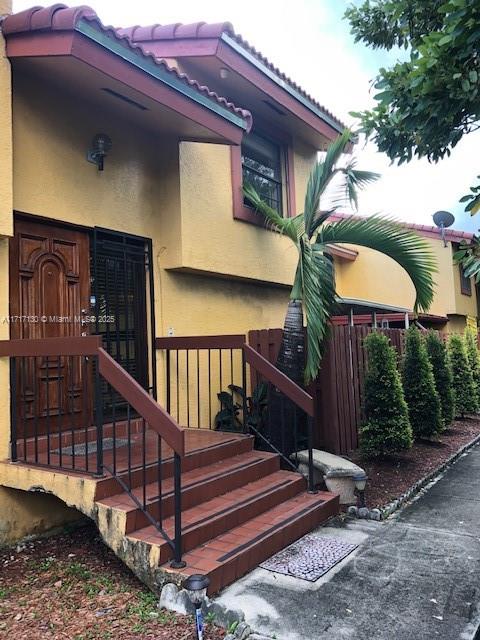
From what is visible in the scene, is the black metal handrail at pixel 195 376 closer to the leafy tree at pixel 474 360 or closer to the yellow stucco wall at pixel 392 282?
the leafy tree at pixel 474 360

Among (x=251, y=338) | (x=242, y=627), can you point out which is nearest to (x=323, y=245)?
(x=251, y=338)

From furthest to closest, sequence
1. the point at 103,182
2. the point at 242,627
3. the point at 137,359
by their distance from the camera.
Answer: the point at 137,359
the point at 103,182
the point at 242,627

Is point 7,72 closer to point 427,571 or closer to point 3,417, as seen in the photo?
point 3,417

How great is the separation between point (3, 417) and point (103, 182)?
264 centimetres

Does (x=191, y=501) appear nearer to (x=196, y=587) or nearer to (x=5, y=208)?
(x=196, y=587)

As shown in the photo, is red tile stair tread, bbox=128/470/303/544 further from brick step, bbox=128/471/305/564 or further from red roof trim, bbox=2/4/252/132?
red roof trim, bbox=2/4/252/132

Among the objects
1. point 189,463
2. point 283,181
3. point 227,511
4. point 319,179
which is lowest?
point 227,511

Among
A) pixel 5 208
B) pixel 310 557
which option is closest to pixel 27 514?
pixel 310 557

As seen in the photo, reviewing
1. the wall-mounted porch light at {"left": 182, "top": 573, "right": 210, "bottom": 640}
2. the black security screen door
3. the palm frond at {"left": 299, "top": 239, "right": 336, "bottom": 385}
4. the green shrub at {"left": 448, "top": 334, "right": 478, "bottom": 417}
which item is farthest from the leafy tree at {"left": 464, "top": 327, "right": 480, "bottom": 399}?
the wall-mounted porch light at {"left": 182, "top": 573, "right": 210, "bottom": 640}

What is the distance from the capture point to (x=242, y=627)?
3.10 metres

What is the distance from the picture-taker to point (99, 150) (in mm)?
5512

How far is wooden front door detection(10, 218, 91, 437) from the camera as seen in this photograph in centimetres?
478

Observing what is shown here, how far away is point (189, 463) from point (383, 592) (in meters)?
1.97

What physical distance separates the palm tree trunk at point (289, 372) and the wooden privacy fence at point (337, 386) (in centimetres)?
68
